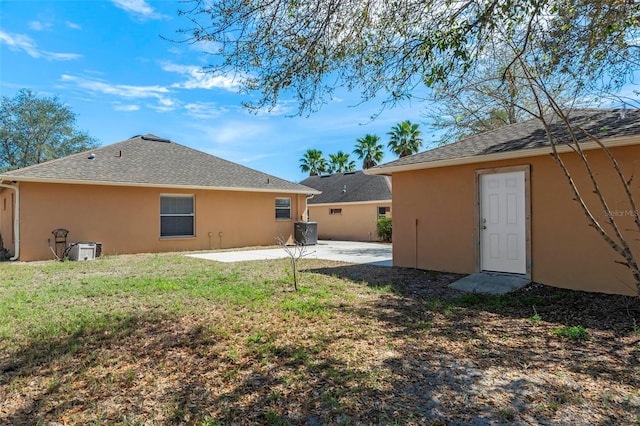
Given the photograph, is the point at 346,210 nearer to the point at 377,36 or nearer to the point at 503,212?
the point at 503,212

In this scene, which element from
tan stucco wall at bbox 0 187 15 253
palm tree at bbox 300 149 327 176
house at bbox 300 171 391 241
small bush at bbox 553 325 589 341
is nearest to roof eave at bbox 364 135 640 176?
small bush at bbox 553 325 589 341

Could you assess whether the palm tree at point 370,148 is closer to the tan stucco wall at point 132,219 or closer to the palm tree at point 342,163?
the palm tree at point 342,163

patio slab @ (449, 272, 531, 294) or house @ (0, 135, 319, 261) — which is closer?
patio slab @ (449, 272, 531, 294)

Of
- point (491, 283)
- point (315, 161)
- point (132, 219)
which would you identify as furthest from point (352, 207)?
point (315, 161)

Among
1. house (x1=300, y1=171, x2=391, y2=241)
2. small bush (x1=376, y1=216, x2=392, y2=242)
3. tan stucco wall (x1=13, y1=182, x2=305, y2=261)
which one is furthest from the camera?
house (x1=300, y1=171, x2=391, y2=241)

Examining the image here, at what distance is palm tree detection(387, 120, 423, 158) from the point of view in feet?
94.7

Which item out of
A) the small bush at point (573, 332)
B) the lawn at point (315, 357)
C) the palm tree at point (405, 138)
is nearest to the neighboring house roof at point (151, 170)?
the lawn at point (315, 357)

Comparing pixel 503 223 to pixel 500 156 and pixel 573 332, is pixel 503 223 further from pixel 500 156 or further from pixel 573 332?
pixel 573 332

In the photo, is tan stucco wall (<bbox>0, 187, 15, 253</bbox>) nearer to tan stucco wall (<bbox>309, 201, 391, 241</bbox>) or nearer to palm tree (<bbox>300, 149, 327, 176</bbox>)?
tan stucco wall (<bbox>309, 201, 391, 241</bbox>)

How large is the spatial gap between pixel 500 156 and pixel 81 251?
11523 millimetres

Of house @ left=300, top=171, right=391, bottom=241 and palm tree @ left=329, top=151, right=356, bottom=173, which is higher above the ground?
palm tree @ left=329, top=151, right=356, bottom=173

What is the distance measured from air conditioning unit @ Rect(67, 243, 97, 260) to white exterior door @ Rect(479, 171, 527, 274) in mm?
10917

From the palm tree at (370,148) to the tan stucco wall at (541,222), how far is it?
78.5ft

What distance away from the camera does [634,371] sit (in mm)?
3369
